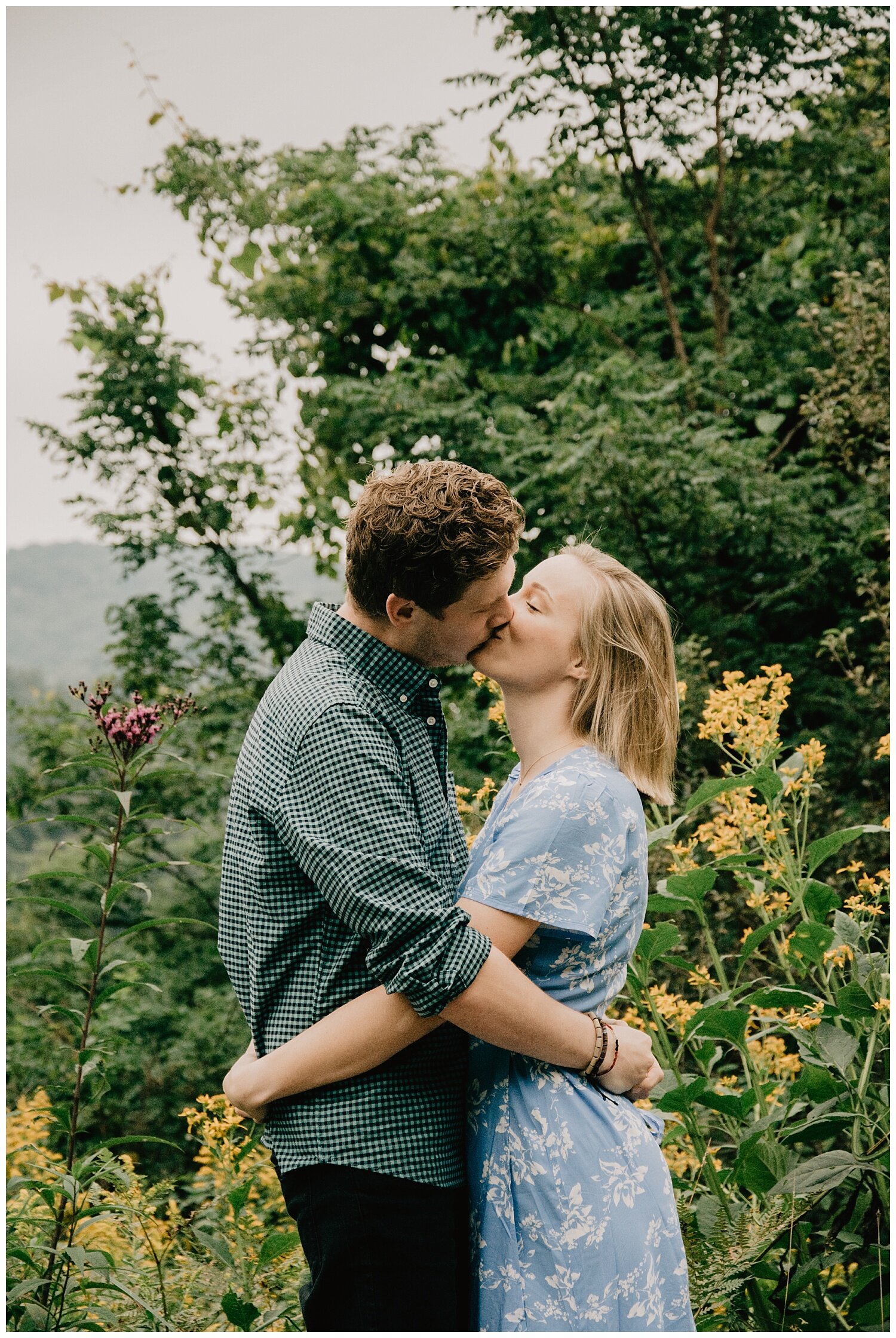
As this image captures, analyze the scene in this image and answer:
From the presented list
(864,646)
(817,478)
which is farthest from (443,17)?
(864,646)

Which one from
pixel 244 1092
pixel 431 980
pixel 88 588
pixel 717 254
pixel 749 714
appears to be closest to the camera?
pixel 431 980

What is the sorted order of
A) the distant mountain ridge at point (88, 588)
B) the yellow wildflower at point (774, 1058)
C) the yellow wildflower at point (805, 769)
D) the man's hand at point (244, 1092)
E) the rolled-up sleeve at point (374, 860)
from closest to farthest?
the rolled-up sleeve at point (374, 860) < the man's hand at point (244, 1092) < the yellow wildflower at point (805, 769) < the yellow wildflower at point (774, 1058) < the distant mountain ridge at point (88, 588)

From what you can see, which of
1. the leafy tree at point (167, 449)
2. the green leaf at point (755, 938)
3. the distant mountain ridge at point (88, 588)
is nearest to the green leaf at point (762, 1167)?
the green leaf at point (755, 938)

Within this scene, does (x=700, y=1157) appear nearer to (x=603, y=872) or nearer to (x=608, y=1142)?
(x=608, y=1142)

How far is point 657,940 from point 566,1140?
21.7 inches

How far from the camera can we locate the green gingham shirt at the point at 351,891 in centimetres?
110

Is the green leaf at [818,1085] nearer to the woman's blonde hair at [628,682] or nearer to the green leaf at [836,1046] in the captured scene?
the green leaf at [836,1046]

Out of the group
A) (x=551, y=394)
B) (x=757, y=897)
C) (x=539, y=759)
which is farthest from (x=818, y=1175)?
(x=551, y=394)

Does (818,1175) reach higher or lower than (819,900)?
lower

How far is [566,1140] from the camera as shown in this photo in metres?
1.23

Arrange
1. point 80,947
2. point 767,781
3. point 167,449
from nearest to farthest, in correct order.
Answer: point 80,947, point 767,781, point 167,449

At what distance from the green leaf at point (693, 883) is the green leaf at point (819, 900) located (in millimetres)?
158

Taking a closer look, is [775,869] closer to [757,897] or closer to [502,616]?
[757,897]

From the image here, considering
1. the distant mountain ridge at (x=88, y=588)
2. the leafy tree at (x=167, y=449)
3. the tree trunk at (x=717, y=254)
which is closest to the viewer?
the tree trunk at (x=717, y=254)
